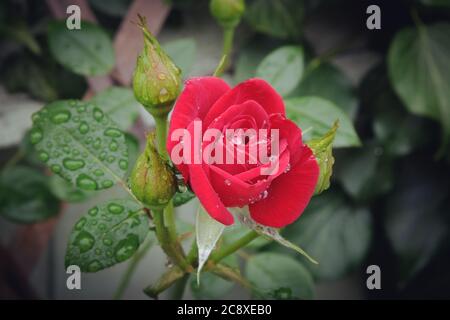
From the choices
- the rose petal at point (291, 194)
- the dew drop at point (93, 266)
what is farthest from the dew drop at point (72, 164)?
the rose petal at point (291, 194)

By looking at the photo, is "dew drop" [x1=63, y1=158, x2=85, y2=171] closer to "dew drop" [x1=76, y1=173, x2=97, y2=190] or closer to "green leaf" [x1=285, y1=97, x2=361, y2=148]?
"dew drop" [x1=76, y1=173, x2=97, y2=190]

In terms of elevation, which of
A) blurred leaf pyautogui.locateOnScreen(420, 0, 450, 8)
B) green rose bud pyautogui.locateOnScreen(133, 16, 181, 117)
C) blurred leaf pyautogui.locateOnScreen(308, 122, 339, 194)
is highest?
blurred leaf pyautogui.locateOnScreen(420, 0, 450, 8)

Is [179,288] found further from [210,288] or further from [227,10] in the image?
[227,10]

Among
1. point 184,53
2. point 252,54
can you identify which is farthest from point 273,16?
point 184,53

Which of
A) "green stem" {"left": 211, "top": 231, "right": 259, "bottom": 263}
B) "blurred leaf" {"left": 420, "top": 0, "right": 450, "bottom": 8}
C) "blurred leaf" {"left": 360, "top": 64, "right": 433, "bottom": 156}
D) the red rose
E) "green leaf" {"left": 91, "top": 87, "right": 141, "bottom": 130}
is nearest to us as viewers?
the red rose

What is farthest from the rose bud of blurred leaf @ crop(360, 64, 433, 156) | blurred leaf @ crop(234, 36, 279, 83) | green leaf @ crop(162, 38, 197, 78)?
blurred leaf @ crop(360, 64, 433, 156)
